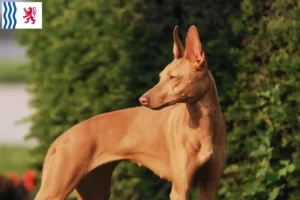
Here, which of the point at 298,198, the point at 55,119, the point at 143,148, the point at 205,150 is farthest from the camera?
the point at 55,119

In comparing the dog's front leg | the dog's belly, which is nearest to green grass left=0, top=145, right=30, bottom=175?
the dog's belly

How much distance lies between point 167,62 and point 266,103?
919 millimetres

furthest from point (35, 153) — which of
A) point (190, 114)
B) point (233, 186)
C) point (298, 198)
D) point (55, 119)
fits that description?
point (190, 114)

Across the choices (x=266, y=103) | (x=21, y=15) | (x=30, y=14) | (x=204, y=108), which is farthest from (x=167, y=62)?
(x=204, y=108)

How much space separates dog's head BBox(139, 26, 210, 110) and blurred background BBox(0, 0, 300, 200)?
161 centimetres

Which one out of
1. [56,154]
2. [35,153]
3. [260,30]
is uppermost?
[260,30]

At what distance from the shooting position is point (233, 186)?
290 inches

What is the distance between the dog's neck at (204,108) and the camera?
551 cm

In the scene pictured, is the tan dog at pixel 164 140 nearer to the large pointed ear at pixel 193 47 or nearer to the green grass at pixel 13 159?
the large pointed ear at pixel 193 47

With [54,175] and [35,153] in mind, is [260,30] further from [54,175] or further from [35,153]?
[35,153]

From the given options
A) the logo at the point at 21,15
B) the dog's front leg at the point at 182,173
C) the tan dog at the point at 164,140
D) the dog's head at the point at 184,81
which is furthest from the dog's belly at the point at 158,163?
the logo at the point at 21,15

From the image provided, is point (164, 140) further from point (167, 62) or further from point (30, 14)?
point (30, 14)

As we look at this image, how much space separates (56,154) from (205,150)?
3.41 ft

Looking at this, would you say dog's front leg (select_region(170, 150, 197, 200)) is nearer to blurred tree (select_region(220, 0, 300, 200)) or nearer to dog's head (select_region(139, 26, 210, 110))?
dog's head (select_region(139, 26, 210, 110))
